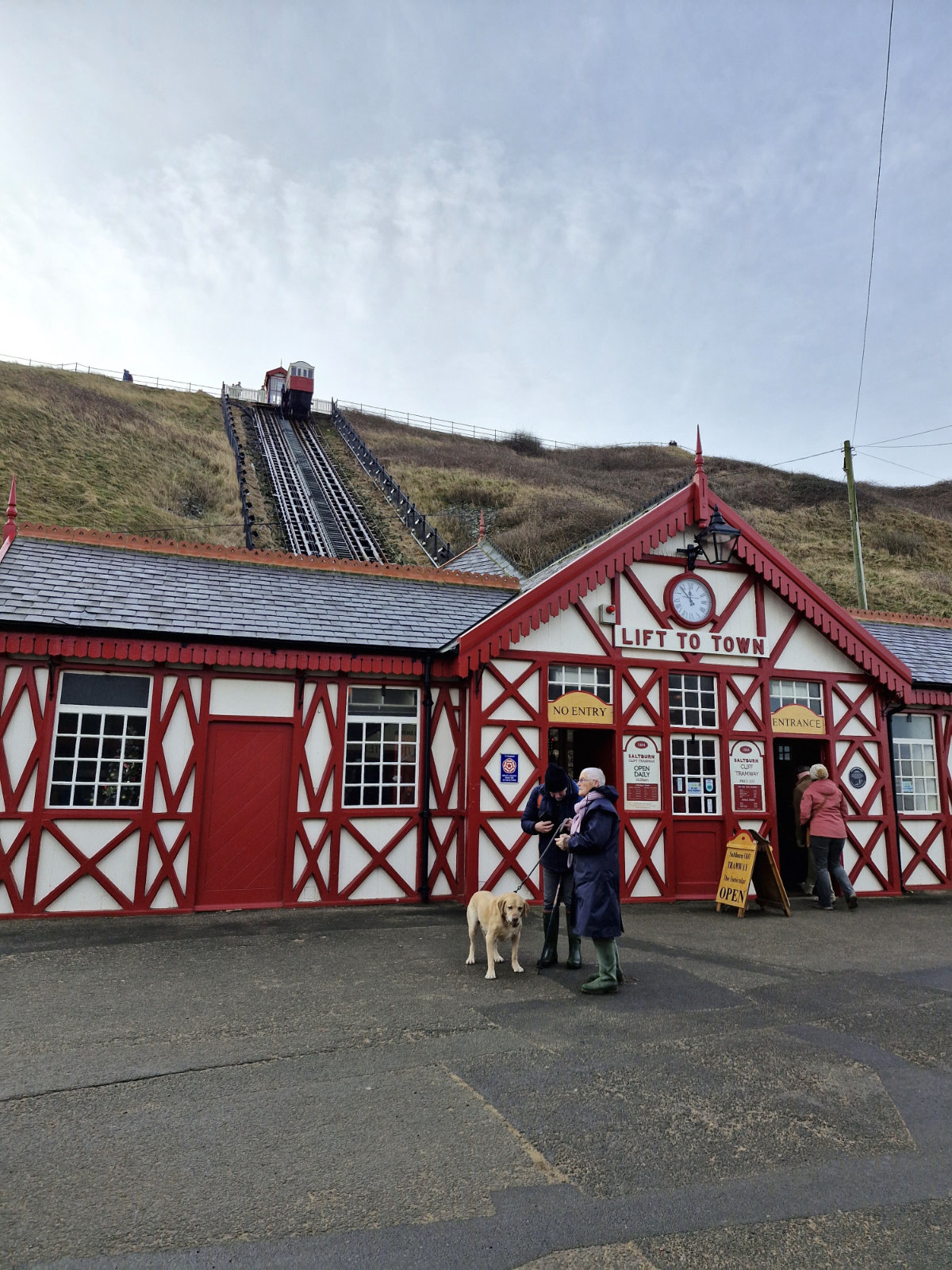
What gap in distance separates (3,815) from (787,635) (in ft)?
37.1

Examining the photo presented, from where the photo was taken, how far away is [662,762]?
11.7 m

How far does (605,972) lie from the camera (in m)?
6.68

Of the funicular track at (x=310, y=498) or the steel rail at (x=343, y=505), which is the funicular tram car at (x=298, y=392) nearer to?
the funicular track at (x=310, y=498)

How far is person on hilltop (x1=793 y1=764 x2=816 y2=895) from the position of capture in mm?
12234

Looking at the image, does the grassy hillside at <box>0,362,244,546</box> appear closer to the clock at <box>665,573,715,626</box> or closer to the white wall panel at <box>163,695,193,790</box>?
the white wall panel at <box>163,695,193,790</box>

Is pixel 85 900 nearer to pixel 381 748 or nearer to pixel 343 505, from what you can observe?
pixel 381 748

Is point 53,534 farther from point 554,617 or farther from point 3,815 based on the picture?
point 554,617

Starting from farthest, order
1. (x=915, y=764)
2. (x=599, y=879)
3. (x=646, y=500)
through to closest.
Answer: (x=646, y=500)
(x=915, y=764)
(x=599, y=879)

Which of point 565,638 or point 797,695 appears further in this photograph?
point 797,695

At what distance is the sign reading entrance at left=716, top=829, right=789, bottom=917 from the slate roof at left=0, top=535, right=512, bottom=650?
16.2 ft

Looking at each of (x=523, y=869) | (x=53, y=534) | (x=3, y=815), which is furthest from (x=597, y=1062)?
(x=53, y=534)

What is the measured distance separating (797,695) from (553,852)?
6.79 m

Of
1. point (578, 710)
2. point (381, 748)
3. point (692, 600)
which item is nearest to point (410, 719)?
point (381, 748)

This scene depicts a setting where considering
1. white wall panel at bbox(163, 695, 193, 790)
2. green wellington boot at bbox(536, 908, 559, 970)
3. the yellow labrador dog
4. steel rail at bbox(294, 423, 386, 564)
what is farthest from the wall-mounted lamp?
steel rail at bbox(294, 423, 386, 564)
